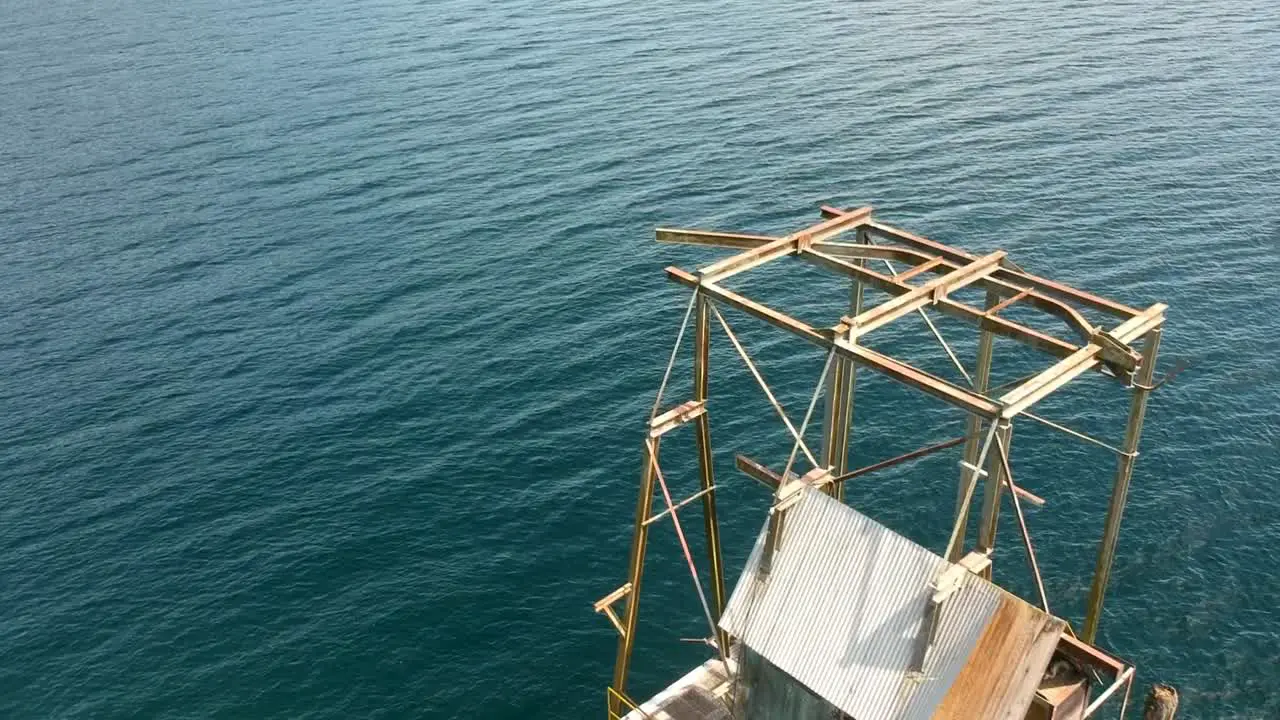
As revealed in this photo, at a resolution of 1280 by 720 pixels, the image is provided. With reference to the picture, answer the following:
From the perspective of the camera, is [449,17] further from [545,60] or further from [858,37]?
[858,37]

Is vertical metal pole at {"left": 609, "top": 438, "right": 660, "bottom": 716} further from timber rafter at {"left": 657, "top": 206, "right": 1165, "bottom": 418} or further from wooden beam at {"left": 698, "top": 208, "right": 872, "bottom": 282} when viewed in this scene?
timber rafter at {"left": 657, "top": 206, "right": 1165, "bottom": 418}

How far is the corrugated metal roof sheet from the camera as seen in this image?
94.3 feet

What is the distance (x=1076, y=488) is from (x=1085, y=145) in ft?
158

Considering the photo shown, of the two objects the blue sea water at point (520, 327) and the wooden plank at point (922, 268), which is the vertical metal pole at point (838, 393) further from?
the blue sea water at point (520, 327)

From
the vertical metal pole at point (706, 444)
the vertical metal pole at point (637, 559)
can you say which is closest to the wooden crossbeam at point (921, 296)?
the vertical metal pole at point (706, 444)

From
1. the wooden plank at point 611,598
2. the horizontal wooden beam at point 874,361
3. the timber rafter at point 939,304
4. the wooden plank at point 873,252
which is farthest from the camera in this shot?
the wooden plank at point 611,598

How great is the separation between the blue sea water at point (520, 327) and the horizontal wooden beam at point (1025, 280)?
20.9m

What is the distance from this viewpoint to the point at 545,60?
12712 cm

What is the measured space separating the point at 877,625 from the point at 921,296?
33.5ft

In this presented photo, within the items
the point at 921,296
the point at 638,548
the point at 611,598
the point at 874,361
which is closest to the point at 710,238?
the point at 921,296

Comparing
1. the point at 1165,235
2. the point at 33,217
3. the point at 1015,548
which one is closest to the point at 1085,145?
the point at 1165,235

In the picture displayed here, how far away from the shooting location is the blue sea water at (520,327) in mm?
51000

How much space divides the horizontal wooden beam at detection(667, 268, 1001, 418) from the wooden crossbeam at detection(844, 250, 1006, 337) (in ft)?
2.51

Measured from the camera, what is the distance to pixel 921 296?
1335 inches
